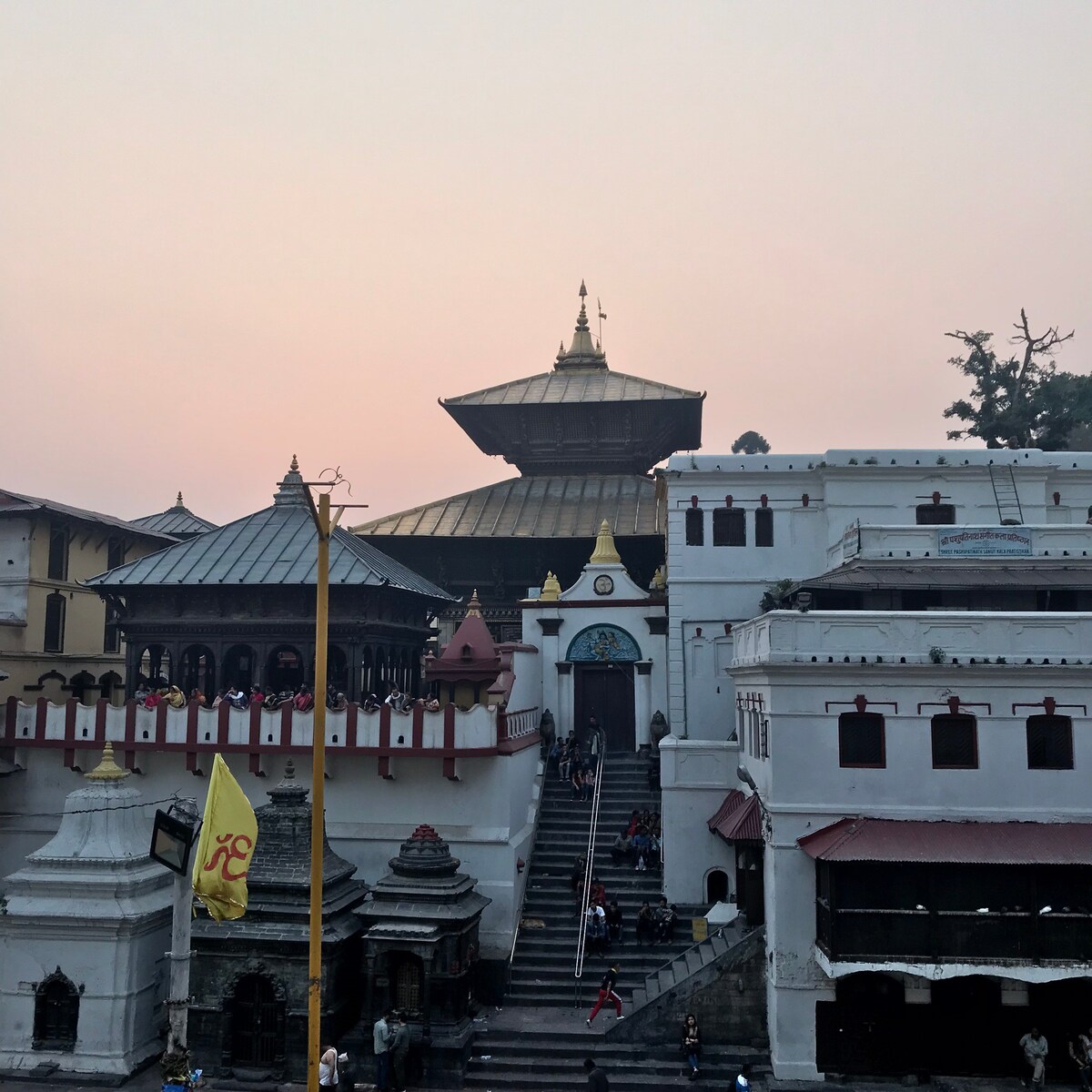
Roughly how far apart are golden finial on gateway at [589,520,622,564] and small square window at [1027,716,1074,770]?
16.2m

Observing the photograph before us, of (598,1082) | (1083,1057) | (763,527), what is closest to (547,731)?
(763,527)

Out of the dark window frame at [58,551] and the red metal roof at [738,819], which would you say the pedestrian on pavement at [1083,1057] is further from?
the dark window frame at [58,551]

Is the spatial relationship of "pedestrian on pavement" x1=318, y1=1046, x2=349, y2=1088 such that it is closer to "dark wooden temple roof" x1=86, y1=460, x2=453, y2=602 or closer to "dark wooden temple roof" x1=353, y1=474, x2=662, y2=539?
"dark wooden temple roof" x1=86, y1=460, x2=453, y2=602

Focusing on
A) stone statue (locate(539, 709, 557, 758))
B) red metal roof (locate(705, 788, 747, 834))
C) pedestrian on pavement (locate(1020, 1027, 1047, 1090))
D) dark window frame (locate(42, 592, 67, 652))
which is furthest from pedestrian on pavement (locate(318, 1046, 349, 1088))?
dark window frame (locate(42, 592, 67, 652))

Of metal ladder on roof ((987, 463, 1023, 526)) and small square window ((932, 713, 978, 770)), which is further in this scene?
metal ladder on roof ((987, 463, 1023, 526))

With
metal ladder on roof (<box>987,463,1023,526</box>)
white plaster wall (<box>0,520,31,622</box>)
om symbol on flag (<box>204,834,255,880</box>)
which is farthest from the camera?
white plaster wall (<box>0,520,31,622</box>)

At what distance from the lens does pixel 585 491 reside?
143ft

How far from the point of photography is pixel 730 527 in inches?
1325

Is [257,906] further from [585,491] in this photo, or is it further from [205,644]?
[585,491]

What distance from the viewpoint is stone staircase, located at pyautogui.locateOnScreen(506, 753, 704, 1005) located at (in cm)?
2455

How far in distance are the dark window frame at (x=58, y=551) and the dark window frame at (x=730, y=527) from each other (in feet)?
72.3

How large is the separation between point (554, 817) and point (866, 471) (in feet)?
46.2

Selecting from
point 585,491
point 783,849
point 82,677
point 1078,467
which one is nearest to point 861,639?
point 783,849

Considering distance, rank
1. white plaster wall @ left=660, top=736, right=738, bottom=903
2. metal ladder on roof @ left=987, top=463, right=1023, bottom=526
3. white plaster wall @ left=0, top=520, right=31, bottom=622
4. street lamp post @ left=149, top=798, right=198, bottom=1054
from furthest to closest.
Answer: white plaster wall @ left=0, top=520, right=31, bottom=622
metal ladder on roof @ left=987, top=463, right=1023, bottom=526
white plaster wall @ left=660, top=736, right=738, bottom=903
street lamp post @ left=149, top=798, right=198, bottom=1054
